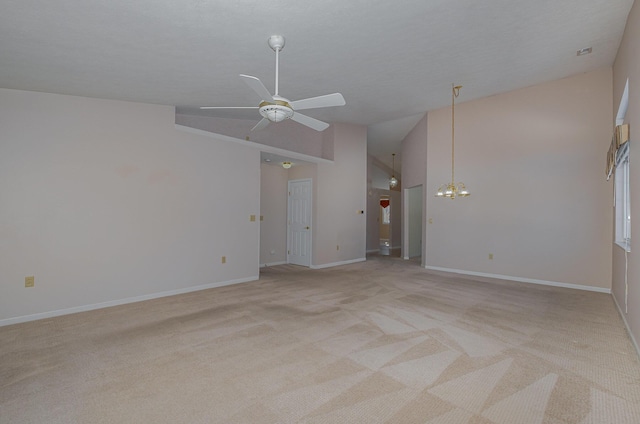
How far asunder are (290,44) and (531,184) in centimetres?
503

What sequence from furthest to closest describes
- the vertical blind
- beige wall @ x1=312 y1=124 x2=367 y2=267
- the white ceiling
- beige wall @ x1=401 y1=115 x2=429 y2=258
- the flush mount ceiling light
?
1. beige wall @ x1=401 y1=115 x2=429 y2=258
2. beige wall @ x1=312 y1=124 x2=367 y2=267
3. the flush mount ceiling light
4. the vertical blind
5. the white ceiling

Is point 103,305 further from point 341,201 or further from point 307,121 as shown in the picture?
point 341,201

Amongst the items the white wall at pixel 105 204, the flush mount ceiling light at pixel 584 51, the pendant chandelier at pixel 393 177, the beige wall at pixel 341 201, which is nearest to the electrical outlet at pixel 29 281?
the white wall at pixel 105 204

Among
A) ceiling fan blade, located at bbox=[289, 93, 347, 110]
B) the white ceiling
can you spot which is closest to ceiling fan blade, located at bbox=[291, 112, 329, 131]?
ceiling fan blade, located at bbox=[289, 93, 347, 110]

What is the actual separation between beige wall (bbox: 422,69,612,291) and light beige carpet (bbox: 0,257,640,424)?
1233 mm

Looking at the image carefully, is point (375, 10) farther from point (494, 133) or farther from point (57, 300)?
point (57, 300)

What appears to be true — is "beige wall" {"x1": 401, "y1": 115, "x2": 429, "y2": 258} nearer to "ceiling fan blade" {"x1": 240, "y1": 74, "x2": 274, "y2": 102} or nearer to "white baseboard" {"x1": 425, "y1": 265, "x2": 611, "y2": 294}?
"white baseboard" {"x1": 425, "y1": 265, "x2": 611, "y2": 294}

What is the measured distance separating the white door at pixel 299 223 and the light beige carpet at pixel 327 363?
310 cm

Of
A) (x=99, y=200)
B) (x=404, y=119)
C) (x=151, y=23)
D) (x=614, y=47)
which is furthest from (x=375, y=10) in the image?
(x=404, y=119)

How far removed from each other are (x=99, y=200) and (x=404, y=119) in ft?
21.3

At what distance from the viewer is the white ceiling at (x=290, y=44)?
9.28ft

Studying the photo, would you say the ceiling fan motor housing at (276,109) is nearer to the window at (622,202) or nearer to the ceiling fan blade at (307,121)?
the ceiling fan blade at (307,121)

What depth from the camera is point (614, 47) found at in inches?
169

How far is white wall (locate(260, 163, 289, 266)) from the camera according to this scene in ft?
25.1
